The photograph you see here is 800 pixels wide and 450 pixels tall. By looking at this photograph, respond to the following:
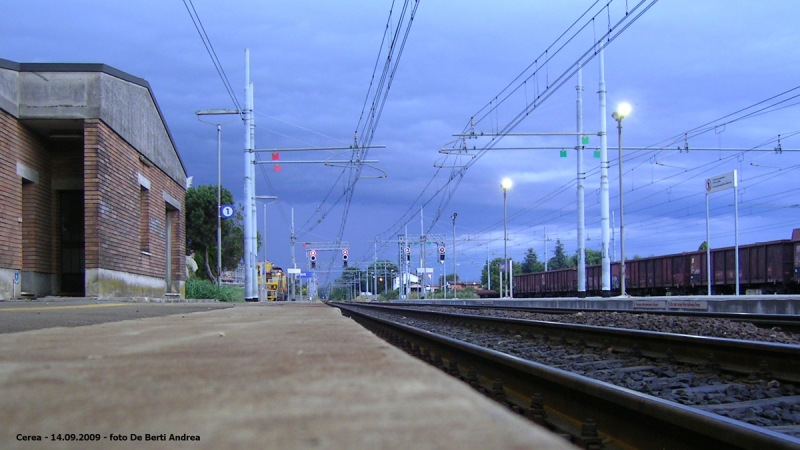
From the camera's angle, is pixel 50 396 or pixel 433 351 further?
pixel 433 351

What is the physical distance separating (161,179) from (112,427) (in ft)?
96.0

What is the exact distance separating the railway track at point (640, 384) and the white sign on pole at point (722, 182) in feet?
52.0

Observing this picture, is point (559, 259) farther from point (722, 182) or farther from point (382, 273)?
point (722, 182)

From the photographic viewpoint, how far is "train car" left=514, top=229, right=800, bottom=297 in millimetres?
27281

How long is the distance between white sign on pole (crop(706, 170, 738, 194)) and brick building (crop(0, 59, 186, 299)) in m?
20.3

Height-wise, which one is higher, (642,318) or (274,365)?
(274,365)

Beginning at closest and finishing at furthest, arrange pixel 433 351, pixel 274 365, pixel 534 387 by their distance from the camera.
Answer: pixel 274 365 < pixel 534 387 < pixel 433 351

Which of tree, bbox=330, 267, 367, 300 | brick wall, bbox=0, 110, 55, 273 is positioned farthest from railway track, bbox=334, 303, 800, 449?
tree, bbox=330, 267, 367, 300

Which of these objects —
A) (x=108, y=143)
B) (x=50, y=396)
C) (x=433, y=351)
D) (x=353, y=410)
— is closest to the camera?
(x=353, y=410)

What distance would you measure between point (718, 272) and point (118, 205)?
2655 cm

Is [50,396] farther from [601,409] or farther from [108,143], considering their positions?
[108,143]

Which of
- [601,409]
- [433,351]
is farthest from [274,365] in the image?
[433,351]

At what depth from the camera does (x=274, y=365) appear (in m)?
2.53

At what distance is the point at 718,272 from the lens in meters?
31.8
